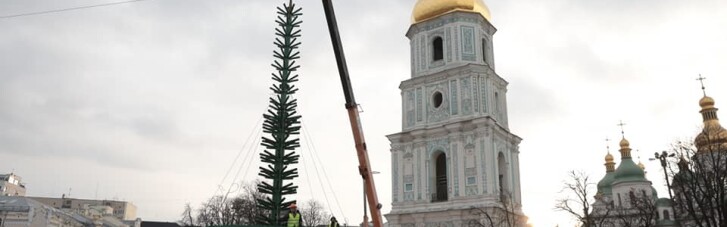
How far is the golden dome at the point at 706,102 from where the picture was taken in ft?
164

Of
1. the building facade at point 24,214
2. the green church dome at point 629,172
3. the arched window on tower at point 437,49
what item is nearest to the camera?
the arched window on tower at point 437,49

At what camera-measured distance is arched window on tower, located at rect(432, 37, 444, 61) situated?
39.7 metres

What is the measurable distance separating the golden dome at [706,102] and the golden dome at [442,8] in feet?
72.1

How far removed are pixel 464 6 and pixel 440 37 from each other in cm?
247

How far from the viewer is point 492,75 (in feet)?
125

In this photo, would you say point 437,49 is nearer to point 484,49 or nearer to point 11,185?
point 484,49

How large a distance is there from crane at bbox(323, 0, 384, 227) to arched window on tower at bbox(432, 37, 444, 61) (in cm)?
2623

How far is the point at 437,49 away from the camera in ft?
132

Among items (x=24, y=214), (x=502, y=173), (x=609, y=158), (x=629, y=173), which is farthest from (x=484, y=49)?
(x=24, y=214)

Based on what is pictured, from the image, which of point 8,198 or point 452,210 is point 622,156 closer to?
point 452,210

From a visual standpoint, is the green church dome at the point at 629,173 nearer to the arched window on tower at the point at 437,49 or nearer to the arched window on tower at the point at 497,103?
the arched window on tower at the point at 497,103

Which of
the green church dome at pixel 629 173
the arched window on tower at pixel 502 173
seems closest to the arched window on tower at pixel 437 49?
the arched window on tower at pixel 502 173

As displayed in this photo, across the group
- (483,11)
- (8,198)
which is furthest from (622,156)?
(8,198)

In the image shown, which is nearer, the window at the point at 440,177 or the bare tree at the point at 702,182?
the bare tree at the point at 702,182
